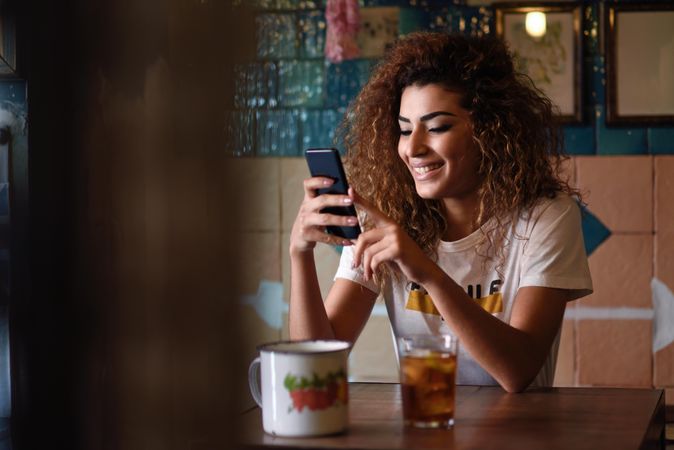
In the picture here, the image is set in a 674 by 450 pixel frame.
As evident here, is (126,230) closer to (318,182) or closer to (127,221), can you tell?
(127,221)

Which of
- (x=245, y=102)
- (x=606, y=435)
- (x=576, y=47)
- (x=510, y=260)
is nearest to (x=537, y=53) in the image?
(x=576, y=47)

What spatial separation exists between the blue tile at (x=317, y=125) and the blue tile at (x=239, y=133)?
2614 mm

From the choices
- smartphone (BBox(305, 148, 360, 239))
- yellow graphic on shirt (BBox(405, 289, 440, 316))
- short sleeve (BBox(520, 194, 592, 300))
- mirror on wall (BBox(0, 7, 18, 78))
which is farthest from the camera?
yellow graphic on shirt (BBox(405, 289, 440, 316))

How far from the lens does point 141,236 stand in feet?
0.62

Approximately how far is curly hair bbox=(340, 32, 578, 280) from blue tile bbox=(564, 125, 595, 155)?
934 mm

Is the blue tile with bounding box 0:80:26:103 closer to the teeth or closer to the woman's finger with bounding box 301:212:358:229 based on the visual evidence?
the woman's finger with bounding box 301:212:358:229

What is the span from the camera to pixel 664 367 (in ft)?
8.68

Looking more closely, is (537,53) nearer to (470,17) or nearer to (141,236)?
(470,17)

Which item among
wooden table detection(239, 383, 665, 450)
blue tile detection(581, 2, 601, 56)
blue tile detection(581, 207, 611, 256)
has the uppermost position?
blue tile detection(581, 2, 601, 56)

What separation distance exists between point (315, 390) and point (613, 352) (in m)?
2.01

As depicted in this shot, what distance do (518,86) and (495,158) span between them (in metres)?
0.15

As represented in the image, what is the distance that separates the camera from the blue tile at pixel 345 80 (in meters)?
2.80

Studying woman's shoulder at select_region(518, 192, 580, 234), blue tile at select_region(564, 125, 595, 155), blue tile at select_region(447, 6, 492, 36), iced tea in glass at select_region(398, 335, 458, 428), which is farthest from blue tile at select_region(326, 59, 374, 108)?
iced tea in glass at select_region(398, 335, 458, 428)

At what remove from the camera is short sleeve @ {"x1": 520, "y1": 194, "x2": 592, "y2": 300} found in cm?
150
